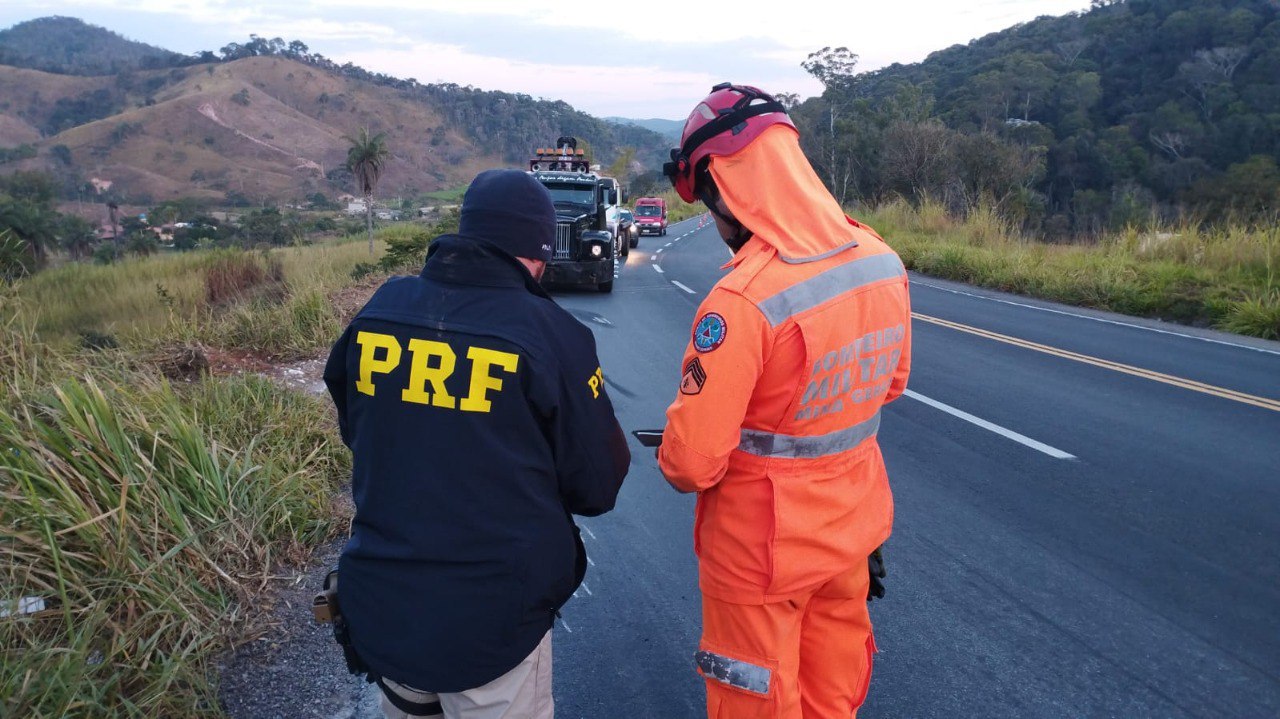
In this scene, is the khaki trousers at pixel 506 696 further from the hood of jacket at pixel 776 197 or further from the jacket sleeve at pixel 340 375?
the hood of jacket at pixel 776 197

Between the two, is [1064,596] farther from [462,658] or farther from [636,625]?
[462,658]

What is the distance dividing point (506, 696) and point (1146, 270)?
14.5 meters

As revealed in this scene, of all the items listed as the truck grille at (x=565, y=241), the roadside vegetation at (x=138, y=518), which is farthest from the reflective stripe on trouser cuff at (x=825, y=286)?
the truck grille at (x=565, y=241)

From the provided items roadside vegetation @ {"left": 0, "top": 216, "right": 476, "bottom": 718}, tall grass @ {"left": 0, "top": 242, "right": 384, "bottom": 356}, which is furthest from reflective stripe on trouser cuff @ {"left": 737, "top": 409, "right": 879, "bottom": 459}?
tall grass @ {"left": 0, "top": 242, "right": 384, "bottom": 356}

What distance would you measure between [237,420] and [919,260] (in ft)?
53.6

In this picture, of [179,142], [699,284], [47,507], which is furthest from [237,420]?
[179,142]

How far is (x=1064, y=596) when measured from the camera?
3.91 m

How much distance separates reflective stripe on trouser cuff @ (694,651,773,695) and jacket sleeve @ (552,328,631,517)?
0.44 metres

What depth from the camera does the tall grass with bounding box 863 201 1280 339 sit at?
37.8ft

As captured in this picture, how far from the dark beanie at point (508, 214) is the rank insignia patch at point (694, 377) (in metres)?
0.48

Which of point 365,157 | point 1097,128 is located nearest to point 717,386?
point 365,157

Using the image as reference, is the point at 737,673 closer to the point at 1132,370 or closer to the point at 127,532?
the point at 127,532

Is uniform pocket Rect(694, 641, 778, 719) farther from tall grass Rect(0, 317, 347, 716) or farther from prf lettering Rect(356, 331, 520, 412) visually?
tall grass Rect(0, 317, 347, 716)

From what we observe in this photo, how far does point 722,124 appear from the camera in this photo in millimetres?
1996
